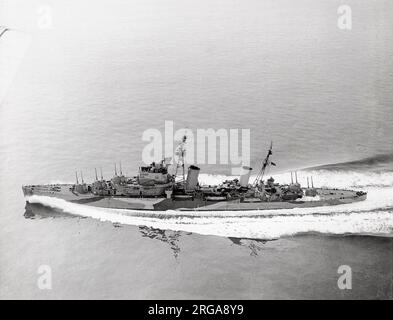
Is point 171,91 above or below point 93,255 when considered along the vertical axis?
above

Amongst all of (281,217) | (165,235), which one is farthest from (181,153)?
(281,217)

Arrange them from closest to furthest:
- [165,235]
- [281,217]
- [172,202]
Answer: [165,235], [281,217], [172,202]

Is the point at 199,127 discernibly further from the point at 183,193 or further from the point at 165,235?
the point at 165,235

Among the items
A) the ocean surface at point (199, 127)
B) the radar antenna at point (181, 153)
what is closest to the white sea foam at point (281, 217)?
the ocean surface at point (199, 127)

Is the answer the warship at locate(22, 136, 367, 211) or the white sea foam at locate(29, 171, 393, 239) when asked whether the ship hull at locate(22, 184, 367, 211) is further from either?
the white sea foam at locate(29, 171, 393, 239)
